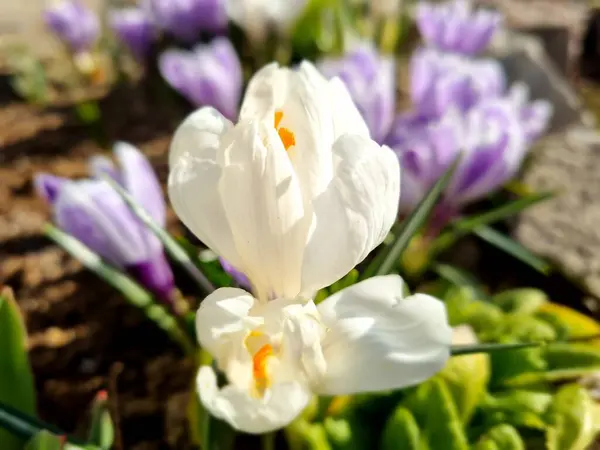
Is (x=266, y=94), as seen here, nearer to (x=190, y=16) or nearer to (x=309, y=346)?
(x=309, y=346)

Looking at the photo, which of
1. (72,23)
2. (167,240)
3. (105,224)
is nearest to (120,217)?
(105,224)

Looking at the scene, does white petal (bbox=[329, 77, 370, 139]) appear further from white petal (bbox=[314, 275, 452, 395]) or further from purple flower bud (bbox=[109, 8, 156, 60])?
purple flower bud (bbox=[109, 8, 156, 60])

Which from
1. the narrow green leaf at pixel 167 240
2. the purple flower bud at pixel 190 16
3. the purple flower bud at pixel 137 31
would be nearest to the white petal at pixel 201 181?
the narrow green leaf at pixel 167 240

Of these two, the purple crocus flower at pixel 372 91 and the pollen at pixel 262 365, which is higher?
the pollen at pixel 262 365

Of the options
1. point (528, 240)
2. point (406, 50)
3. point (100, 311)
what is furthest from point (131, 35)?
point (528, 240)

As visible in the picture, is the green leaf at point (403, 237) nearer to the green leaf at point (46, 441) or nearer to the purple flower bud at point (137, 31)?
the green leaf at point (46, 441)

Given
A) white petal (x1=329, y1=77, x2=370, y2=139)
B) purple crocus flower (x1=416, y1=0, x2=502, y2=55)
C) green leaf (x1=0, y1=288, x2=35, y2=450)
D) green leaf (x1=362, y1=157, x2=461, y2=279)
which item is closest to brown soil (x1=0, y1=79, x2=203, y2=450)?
green leaf (x1=0, y1=288, x2=35, y2=450)
